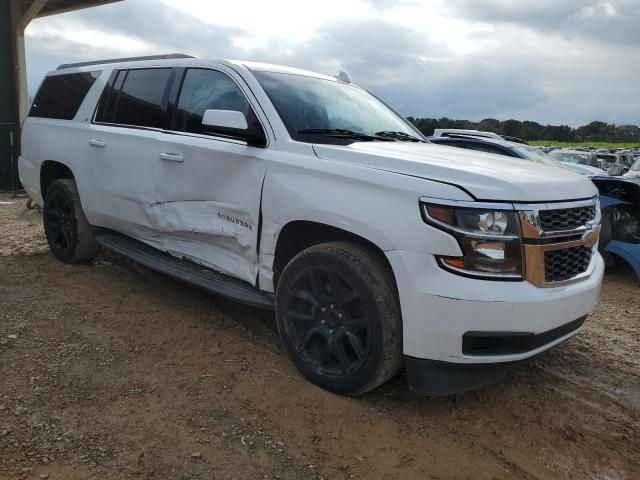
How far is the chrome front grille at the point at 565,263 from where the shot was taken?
2.80 metres

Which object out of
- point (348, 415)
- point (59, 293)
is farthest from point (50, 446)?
point (59, 293)

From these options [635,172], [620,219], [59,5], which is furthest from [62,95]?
[635,172]

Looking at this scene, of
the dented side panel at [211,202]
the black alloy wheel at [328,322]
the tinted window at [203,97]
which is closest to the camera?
the black alloy wheel at [328,322]

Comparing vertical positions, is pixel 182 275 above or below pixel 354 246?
below

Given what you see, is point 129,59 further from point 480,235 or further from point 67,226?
point 480,235

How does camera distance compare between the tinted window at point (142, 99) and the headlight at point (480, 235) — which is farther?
the tinted window at point (142, 99)

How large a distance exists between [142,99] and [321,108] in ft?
5.36

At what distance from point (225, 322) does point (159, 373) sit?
939 millimetres

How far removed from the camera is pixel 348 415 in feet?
9.85

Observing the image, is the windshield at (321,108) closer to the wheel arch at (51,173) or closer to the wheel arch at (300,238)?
the wheel arch at (300,238)

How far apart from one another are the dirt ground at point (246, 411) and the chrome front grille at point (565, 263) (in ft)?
2.78

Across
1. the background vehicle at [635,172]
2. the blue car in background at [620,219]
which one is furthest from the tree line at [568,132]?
the blue car in background at [620,219]

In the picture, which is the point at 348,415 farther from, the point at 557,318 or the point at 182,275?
the point at 182,275

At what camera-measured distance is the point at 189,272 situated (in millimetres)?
4016
